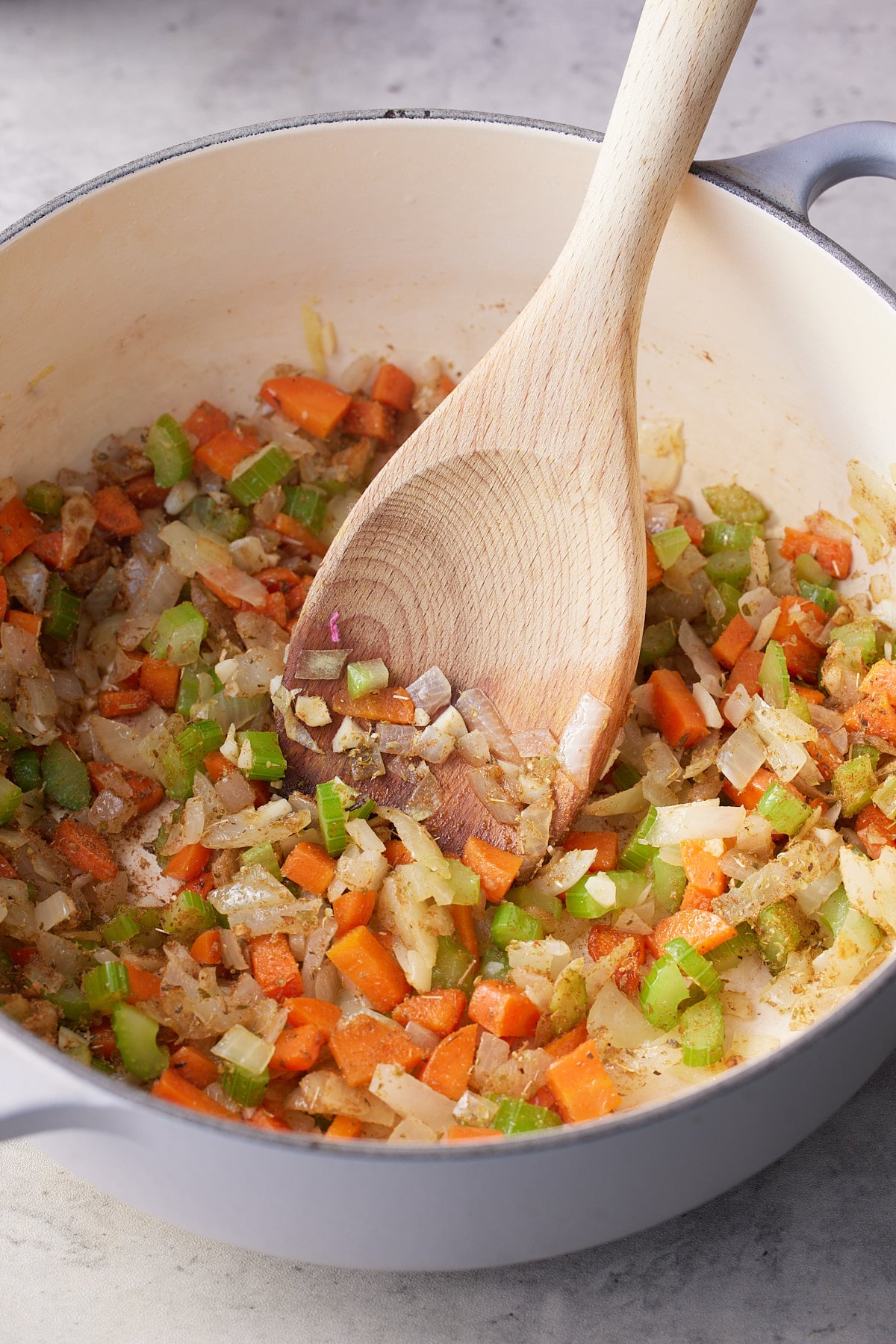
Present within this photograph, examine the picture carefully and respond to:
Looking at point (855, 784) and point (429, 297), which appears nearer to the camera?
point (855, 784)

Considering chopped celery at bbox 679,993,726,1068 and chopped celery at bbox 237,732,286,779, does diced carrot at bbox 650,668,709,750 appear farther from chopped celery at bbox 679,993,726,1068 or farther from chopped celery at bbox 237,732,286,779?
chopped celery at bbox 237,732,286,779

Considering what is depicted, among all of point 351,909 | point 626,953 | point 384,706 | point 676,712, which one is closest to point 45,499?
point 384,706

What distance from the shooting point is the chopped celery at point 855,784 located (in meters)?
1.98

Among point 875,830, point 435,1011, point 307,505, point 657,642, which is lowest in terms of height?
point 435,1011

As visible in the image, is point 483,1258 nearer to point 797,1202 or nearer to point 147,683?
point 797,1202

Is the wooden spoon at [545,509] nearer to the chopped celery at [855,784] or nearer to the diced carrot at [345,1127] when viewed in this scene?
the chopped celery at [855,784]

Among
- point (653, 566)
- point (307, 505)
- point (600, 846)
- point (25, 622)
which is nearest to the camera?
point (600, 846)

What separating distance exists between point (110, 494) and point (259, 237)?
0.54 meters

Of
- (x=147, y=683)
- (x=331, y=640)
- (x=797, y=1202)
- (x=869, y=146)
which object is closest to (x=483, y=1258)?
(x=797, y=1202)

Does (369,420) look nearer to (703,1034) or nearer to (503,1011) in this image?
(503,1011)

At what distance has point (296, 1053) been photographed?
175 cm

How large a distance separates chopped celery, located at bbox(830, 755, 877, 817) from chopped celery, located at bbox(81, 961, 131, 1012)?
1118mm

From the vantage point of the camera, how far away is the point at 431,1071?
1.75 meters

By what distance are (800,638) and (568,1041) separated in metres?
0.84
